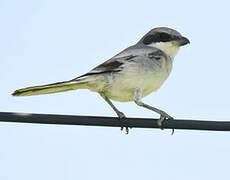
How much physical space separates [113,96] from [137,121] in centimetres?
181

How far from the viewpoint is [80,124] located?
3918 millimetres

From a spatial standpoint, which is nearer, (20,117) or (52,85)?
(20,117)

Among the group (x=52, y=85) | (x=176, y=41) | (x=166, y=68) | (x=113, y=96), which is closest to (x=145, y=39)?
(x=176, y=41)

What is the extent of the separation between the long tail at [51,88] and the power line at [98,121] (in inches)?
43.1

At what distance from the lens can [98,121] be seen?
13.1 ft

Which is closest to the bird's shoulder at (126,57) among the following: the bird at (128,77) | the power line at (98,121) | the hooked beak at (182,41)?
the bird at (128,77)

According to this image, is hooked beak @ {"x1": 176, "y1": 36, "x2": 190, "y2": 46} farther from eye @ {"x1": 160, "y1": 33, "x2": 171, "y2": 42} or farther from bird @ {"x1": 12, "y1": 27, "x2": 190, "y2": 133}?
bird @ {"x1": 12, "y1": 27, "x2": 190, "y2": 133}

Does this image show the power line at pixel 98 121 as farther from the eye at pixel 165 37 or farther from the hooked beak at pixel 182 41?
the eye at pixel 165 37

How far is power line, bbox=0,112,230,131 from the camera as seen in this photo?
3752mm

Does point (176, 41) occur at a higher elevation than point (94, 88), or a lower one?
higher

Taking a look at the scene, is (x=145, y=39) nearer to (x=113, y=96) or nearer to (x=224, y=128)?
(x=113, y=96)

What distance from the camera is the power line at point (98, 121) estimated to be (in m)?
3.75

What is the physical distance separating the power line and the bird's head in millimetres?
2704

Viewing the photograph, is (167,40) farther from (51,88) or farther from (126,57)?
(51,88)
